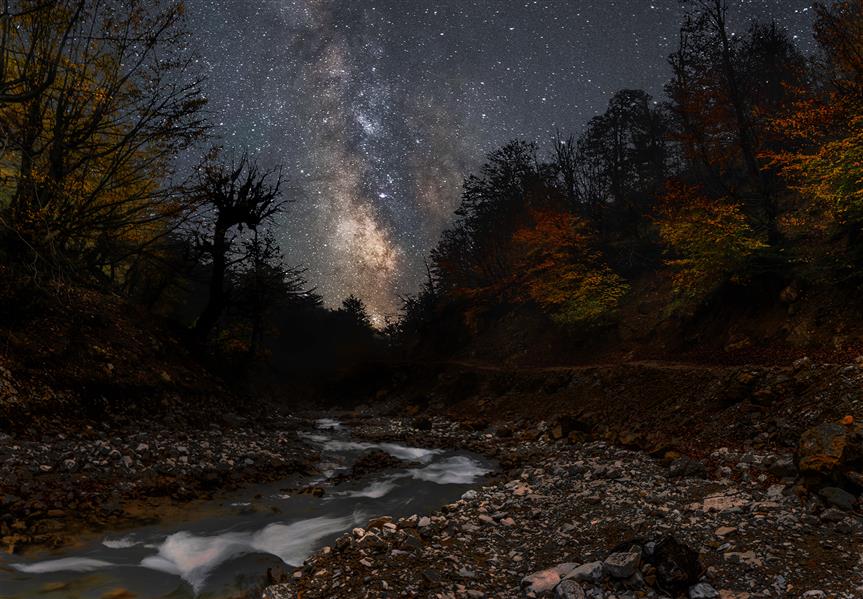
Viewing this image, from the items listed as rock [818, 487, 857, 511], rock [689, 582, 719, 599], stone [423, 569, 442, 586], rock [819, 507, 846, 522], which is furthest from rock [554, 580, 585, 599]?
rock [818, 487, 857, 511]

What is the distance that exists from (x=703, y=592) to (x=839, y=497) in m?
2.72

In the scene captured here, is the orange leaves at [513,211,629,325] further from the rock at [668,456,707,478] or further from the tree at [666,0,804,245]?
the rock at [668,456,707,478]

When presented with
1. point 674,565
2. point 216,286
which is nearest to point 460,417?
point 216,286

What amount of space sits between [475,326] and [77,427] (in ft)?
88.1

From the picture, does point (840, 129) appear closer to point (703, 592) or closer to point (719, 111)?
point (719, 111)

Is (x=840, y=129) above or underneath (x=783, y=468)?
above

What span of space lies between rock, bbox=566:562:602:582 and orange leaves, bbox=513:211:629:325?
58.9 feet

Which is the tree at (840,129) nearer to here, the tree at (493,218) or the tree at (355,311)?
the tree at (493,218)

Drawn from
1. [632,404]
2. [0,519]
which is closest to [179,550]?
[0,519]

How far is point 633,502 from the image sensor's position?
6758 millimetres

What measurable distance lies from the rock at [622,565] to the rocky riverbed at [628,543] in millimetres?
13

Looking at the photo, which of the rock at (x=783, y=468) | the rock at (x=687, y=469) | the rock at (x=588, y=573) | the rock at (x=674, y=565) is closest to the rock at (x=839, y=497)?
the rock at (x=783, y=468)

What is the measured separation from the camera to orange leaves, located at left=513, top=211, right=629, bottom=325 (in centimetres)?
2158

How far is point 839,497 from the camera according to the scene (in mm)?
5301
